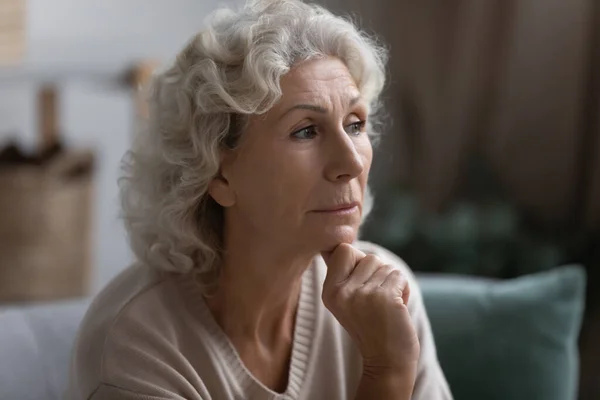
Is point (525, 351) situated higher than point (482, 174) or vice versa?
point (525, 351)

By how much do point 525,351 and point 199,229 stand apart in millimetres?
656

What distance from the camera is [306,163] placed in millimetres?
1316

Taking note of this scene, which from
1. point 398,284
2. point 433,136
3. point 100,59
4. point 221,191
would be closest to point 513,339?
point 398,284

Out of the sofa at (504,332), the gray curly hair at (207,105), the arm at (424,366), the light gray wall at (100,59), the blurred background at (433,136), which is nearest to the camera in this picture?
the gray curly hair at (207,105)

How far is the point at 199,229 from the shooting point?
4.73 ft

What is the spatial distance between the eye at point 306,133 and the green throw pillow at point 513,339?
549mm

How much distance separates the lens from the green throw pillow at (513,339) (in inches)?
66.2

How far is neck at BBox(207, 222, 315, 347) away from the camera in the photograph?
140 centimetres

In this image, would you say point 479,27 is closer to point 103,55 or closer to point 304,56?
point 103,55

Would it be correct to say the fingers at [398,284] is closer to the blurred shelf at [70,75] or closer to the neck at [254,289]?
the neck at [254,289]

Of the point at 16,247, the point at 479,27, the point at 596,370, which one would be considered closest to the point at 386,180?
the point at 479,27

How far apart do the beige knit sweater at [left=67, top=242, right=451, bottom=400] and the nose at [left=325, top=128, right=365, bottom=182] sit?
0.93 ft

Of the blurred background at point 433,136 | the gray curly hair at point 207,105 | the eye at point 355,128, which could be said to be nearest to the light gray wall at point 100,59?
the blurred background at point 433,136

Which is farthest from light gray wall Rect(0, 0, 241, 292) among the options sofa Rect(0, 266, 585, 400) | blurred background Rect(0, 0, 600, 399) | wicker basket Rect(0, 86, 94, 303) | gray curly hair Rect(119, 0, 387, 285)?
gray curly hair Rect(119, 0, 387, 285)
